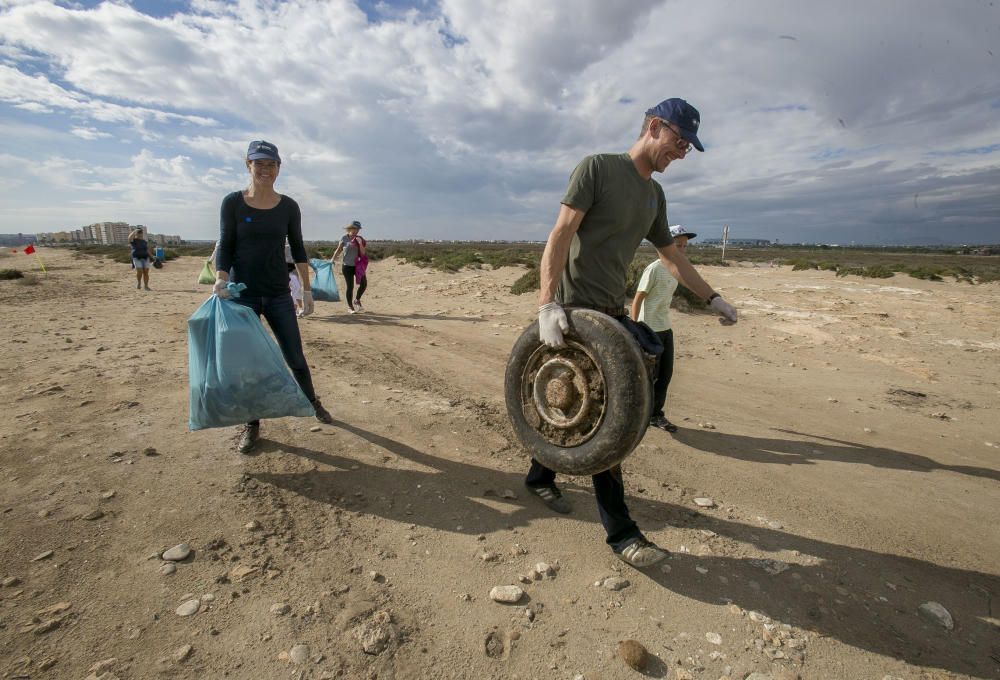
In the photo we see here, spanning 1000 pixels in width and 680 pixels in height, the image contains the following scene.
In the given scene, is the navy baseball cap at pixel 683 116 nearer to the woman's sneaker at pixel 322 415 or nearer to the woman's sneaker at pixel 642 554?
the woman's sneaker at pixel 642 554

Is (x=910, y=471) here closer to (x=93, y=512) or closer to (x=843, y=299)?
(x=93, y=512)

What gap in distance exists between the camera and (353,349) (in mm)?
6434

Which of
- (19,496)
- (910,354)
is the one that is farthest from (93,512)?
(910,354)

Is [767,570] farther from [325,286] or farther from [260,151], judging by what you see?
[325,286]

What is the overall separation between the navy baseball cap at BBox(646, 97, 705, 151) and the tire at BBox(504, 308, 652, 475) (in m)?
1.03

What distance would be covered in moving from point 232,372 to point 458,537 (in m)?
1.76

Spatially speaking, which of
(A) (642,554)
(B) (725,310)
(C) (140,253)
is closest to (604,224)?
(B) (725,310)

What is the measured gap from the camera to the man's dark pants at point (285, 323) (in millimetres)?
3473

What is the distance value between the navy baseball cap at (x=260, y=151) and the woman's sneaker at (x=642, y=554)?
3.31 meters

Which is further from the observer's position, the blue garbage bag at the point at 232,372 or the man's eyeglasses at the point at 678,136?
the blue garbage bag at the point at 232,372

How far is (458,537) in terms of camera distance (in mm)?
2594

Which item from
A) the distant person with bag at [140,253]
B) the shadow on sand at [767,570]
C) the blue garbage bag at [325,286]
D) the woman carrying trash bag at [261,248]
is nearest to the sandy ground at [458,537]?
the shadow on sand at [767,570]

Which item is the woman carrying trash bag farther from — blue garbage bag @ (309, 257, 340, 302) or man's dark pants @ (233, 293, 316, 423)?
blue garbage bag @ (309, 257, 340, 302)

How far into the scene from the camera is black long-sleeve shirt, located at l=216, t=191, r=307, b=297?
3.33 m
